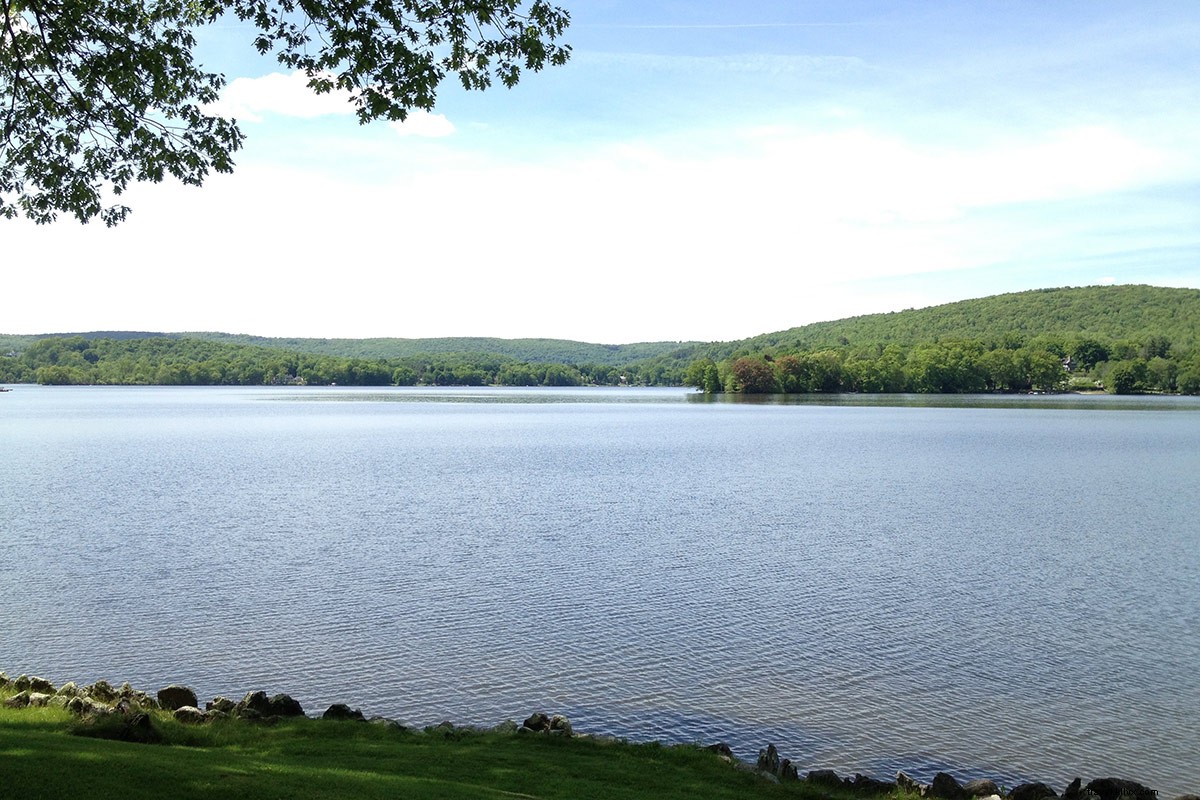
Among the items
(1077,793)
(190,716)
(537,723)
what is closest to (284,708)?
(190,716)

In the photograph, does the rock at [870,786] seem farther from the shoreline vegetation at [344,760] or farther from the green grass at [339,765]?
the green grass at [339,765]

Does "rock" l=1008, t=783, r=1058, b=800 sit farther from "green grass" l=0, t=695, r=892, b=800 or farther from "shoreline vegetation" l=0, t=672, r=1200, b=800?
"green grass" l=0, t=695, r=892, b=800

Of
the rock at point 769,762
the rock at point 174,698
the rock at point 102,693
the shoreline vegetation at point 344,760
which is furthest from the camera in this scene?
the rock at point 174,698

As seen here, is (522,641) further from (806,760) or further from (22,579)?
(22,579)

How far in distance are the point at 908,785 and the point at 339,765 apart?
266 inches

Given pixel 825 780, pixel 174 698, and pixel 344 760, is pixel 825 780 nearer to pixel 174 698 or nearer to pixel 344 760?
pixel 344 760

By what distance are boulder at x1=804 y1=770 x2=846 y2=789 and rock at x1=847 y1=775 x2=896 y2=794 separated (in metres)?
0.16

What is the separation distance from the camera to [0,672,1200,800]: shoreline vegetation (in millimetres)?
8383

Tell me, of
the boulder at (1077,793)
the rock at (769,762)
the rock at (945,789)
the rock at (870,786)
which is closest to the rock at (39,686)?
the rock at (769,762)

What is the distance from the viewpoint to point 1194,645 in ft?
58.4

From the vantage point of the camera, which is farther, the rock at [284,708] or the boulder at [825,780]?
the rock at [284,708]

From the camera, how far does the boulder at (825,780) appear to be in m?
10.9

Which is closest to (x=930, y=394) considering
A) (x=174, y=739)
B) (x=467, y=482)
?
(x=467, y=482)

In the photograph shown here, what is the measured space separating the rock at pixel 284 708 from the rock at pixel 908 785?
312 inches
